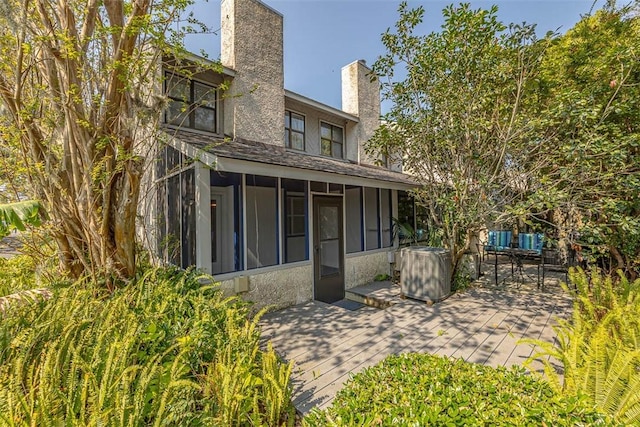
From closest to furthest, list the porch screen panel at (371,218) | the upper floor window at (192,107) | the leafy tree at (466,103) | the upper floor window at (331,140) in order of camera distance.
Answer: the leafy tree at (466,103) → the upper floor window at (192,107) → the porch screen panel at (371,218) → the upper floor window at (331,140)

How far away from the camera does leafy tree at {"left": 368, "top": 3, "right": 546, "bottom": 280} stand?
5.93 meters

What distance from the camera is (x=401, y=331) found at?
525cm

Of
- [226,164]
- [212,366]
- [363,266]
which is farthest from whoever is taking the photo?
[363,266]

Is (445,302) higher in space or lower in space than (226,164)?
lower

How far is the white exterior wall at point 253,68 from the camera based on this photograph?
8438mm

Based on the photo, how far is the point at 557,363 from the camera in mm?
4012

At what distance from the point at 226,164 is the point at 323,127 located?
7.20 metres

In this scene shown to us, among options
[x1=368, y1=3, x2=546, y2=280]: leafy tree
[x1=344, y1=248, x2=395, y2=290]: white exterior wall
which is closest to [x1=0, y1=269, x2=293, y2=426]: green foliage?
[x1=344, y1=248, x2=395, y2=290]: white exterior wall

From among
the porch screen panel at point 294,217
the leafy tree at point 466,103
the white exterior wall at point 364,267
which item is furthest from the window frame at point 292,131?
the white exterior wall at point 364,267

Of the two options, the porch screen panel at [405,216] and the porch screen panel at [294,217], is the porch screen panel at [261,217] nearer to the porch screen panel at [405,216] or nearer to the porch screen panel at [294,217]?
the porch screen panel at [294,217]

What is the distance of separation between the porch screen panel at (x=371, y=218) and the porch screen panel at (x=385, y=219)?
0.20m

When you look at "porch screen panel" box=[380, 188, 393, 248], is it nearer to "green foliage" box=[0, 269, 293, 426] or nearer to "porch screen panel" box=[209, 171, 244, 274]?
"porch screen panel" box=[209, 171, 244, 274]

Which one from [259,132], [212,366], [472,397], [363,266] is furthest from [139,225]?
[472,397]

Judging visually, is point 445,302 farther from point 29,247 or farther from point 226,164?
point 29,247
